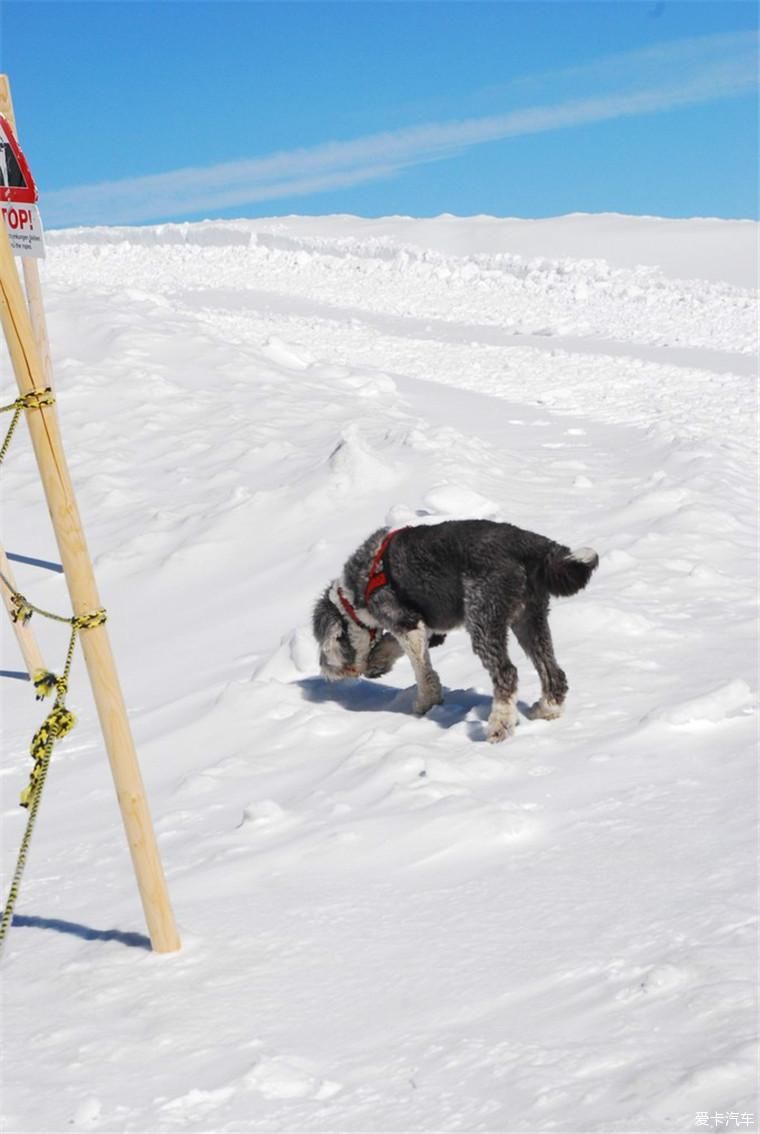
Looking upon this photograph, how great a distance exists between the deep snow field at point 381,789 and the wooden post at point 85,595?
0.24m

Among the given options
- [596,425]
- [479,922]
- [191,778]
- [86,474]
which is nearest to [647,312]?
[596,425]

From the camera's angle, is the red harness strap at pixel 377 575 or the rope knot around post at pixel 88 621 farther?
the red harness strap at pixel 377 575

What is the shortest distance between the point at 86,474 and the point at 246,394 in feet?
8.22

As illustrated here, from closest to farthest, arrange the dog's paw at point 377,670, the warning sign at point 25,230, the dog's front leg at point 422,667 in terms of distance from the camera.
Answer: the dog's front leg at point 422,667 < the dog's paw at point 377,670 < the warning sign at point 25,230

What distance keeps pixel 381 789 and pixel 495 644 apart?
3.56ft

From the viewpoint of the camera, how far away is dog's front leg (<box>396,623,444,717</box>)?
6.54 m

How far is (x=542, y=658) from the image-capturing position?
6.21m

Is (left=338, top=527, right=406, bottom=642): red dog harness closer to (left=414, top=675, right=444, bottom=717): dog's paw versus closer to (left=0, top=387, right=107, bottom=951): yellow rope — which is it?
(left=414, top=675, right=444, bottom=717): dog's paw

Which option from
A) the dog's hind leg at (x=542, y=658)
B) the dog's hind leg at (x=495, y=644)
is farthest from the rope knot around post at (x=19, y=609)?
the dog's hind leg at (x=542, y=658)

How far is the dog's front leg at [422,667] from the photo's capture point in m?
6.54

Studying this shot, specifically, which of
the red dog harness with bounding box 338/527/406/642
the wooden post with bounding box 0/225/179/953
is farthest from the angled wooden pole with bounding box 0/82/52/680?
the wooden post with bounding box 0/225/179/953

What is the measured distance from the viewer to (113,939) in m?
4.39

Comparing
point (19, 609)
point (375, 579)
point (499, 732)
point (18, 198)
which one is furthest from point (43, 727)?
point (18, 198)

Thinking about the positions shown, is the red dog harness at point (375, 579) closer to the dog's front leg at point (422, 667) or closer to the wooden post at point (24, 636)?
the dog's front leg at point (422, 667)
